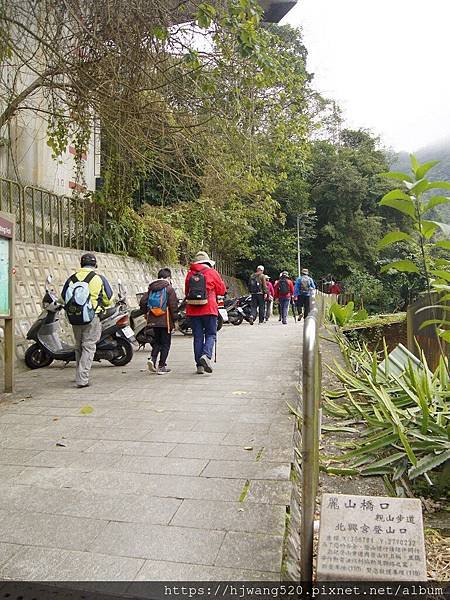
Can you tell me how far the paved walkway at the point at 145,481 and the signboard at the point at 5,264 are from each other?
106 cm

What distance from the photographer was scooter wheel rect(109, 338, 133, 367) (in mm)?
8273

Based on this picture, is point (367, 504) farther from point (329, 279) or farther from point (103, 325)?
point (329, 279)

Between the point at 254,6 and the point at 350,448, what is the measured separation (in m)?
4.43

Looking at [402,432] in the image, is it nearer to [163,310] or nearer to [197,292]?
[197,292]

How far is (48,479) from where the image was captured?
3.62 m

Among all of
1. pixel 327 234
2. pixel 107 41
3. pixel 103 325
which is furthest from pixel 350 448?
pixel 327 234

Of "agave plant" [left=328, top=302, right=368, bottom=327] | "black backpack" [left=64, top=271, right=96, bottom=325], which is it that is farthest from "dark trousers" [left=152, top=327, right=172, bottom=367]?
"agave plant" [left=328, top=302, right=368, bottom=327]

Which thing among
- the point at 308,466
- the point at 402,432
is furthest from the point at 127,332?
the point at 308,466

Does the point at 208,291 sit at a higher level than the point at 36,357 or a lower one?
higher

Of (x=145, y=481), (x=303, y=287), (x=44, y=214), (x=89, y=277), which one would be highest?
(x=44, y=214)

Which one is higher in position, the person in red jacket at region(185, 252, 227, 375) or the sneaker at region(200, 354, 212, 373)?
the person in red jacket at region(185, 252, 227, 375)

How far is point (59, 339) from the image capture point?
→ 26.8ft

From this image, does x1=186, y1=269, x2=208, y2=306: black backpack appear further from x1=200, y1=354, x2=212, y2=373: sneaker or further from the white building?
the white building

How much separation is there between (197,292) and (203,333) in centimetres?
61
